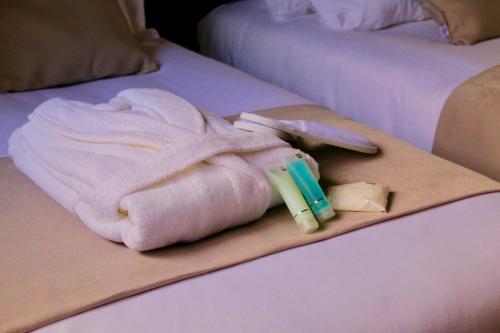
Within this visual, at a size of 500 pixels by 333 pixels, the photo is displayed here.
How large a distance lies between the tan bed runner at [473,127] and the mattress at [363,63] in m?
0.03

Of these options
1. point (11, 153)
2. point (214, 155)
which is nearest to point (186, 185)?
point (214, 155)

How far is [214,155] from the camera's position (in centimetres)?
110

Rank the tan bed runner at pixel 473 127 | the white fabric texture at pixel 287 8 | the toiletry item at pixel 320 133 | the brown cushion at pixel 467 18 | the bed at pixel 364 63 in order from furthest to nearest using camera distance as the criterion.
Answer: the white fabric texture at pixel 287 8 < the brown cushion at pixel 467 18 < the bed at pixel 364 63 < the tan bed runner at pixel 473 127 < the toiletry item at pixel 320 133

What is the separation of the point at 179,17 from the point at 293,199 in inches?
67.9

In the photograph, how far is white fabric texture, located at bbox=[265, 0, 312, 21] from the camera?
2414 mm

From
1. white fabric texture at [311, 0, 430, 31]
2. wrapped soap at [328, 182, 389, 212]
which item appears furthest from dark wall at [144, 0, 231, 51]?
wrapped soap at [328, 182, 389, 212]

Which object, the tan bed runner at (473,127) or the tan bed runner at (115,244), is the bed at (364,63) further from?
the tan bed runner at (115,244)

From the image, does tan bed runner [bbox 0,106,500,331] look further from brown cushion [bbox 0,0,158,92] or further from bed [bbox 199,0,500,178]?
brown cushion [bbox 0,0,158,92]

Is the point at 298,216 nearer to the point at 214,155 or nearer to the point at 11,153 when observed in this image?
the point at 214,155

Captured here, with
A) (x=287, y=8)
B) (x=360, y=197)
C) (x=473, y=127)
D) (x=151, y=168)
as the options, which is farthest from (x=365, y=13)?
(x=151, y=168)

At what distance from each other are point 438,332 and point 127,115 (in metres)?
0.63

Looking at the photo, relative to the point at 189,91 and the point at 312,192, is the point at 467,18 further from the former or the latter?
the point at 312,192

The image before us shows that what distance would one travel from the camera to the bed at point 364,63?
5.97 ft

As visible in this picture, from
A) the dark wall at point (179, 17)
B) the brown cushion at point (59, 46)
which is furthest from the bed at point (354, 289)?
the dark wall at point (179, 17)
